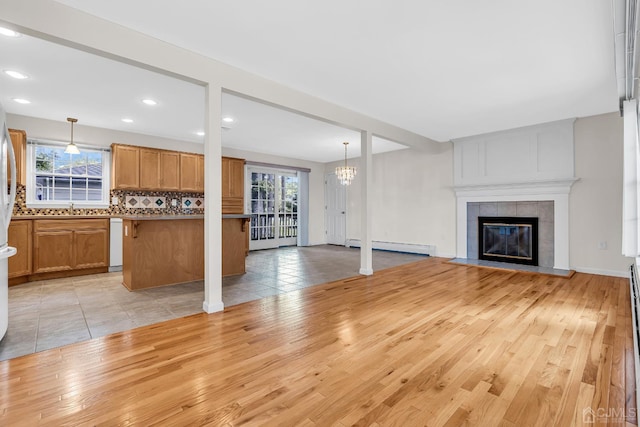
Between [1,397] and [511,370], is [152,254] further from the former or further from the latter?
[511,370]

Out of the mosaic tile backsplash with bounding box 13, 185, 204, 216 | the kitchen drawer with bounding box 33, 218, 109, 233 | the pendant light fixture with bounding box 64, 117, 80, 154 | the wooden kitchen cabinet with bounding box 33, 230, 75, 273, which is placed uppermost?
the pendant light fixture with bounding box 64, 117, 80, 154

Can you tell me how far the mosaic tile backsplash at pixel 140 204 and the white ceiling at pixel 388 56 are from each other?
55.2 inches

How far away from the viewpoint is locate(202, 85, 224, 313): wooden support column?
3.02 m

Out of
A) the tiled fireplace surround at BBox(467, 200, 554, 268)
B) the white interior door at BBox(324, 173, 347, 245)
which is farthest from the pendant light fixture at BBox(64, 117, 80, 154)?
the tiled fireplace surround at BBox(467, 200, 554, 268)

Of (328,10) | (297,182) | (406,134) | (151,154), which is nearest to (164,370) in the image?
(328,10)

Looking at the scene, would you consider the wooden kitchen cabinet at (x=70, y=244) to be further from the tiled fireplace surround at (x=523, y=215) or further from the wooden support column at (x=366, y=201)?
the tiled fireplace surround at (x=523, y=215)

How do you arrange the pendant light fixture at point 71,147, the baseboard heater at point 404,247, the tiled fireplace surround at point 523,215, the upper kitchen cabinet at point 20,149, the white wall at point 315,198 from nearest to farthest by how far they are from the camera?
the upper kitchen cabinet at point 20,149 → the pendant light fixture at point 71,147 → the tiled fireplace surround at point 523,215 → the baseboard heater at point 404,247 → the white wall at point 315,198

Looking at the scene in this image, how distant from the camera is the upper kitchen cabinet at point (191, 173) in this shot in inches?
242

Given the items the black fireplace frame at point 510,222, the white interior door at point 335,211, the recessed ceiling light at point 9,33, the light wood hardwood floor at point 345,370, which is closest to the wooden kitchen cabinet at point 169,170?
the recessed ceiling light at point 9,33

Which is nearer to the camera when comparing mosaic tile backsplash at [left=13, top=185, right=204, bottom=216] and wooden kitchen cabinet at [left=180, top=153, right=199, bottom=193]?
mosaic tile backsplash at [left=13, top=185, right=204, bottom=216]

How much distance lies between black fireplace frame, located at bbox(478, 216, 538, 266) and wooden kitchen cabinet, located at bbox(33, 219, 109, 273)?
6937 mm

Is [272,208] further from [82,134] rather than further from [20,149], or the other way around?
[20,149]

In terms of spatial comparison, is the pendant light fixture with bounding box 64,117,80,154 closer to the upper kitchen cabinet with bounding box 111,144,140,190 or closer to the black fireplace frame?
the upper kitchen cabinet with bounding box 111,144,140,190

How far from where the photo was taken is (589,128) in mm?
4902
